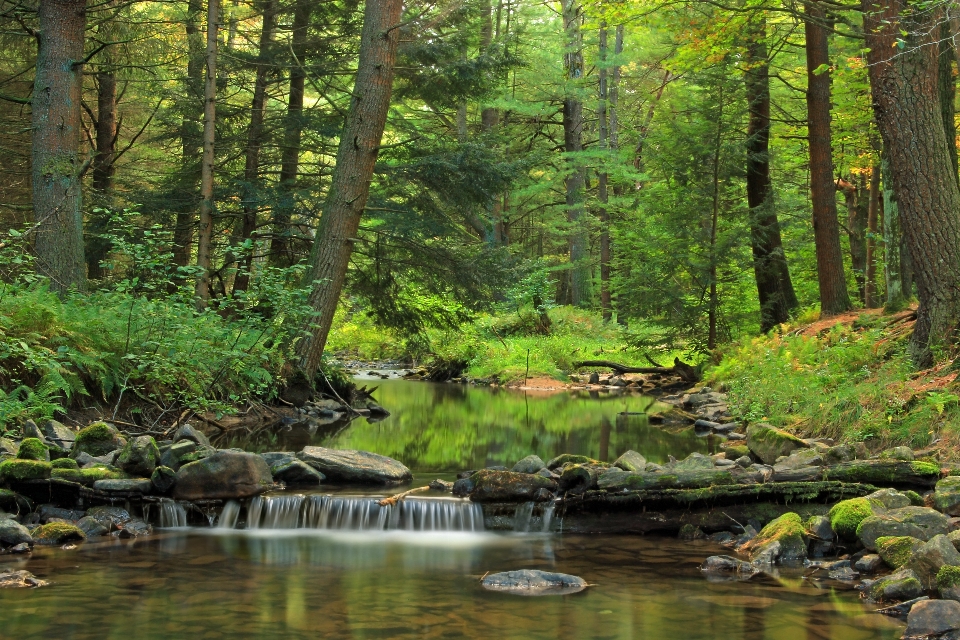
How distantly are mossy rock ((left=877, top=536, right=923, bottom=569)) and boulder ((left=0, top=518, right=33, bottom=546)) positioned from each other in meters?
5.83

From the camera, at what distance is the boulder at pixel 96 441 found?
7.68m

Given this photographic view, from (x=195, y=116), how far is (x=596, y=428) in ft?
28.2

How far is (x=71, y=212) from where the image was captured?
1070 cm

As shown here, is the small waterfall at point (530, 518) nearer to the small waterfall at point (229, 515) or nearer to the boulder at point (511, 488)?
the boulder at point (511, 488)

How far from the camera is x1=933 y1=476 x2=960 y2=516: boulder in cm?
593

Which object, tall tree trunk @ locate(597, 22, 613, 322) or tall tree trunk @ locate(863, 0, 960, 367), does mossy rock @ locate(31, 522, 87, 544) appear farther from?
tall tree trunk @ locate(597, 22, 613, 322)

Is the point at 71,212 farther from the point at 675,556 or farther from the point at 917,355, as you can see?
the point at 917,355

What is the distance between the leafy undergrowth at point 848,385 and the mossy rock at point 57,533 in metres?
7.18

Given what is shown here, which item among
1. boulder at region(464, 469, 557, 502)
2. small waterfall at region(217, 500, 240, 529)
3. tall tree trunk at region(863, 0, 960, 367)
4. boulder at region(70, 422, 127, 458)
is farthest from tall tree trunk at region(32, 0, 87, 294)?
tall tree trunk at region(863, 0, 960, 367)

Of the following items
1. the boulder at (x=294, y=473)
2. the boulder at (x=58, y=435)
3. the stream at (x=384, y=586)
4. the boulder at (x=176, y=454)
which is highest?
the boulder at (x=58, y=435)

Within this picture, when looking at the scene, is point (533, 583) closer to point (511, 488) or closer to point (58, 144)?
point (511, 488)

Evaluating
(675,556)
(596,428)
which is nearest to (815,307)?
(596,428)

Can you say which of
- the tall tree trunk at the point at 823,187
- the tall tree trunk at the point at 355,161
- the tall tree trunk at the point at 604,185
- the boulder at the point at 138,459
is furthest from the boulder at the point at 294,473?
the tall tree trunk at the point at 604,185

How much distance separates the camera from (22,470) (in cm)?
653
